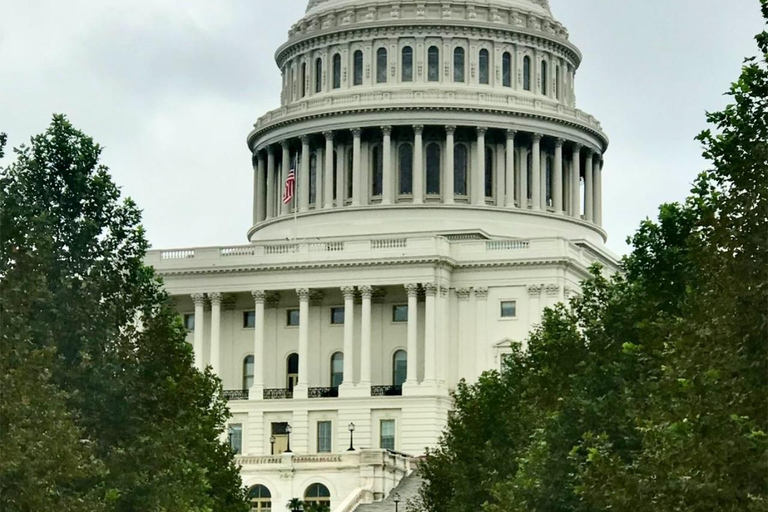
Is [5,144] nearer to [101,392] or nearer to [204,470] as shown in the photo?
[101,392]

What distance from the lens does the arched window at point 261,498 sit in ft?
382

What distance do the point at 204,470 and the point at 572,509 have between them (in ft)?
34.6

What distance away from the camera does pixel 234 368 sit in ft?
465

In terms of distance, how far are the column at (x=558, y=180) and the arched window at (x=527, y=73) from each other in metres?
4.52

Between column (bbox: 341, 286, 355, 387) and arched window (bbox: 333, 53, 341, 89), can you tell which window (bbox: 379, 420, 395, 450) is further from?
arched window (bbox: 333, 53, 341, 89)

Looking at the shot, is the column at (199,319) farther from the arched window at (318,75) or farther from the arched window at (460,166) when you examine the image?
the arched window at (318,75)

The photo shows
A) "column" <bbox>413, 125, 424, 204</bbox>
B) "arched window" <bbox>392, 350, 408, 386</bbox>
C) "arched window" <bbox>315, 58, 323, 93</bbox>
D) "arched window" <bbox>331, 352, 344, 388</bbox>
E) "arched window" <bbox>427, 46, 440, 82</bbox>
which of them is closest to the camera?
"arched window" <bbox>392, 350, 408, 386</bbox>

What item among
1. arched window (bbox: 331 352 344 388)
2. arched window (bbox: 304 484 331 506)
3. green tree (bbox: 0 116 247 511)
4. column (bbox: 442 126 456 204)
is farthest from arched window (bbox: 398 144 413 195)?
green tree (bbox: 0 116 247 511)

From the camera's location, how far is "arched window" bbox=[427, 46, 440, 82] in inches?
6240

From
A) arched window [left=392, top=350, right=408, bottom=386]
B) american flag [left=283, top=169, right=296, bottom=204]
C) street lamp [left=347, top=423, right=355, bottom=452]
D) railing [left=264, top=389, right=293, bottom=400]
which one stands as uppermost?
american flag [left=283, top=169, right=296, bottom=204]

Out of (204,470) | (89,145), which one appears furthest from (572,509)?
(89,145)

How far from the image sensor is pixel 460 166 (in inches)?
6171

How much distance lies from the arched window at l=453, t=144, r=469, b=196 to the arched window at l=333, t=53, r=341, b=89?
1007 centimetres

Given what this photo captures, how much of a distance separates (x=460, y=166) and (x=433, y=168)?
1.84m
